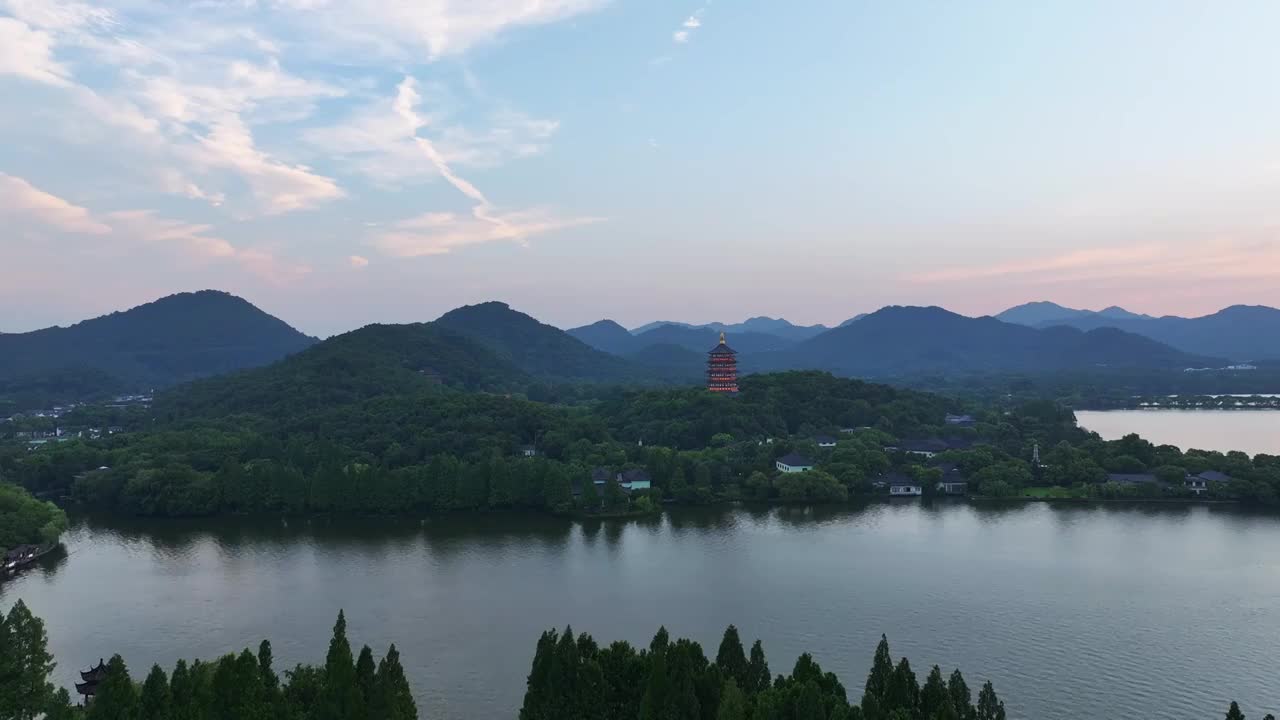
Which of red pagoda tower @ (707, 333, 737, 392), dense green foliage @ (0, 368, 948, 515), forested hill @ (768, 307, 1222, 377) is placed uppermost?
forested hill @ (768, 307, 1222, 377)

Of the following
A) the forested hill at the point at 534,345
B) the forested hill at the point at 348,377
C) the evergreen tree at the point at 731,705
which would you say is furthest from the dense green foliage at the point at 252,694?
the forested hill at the point at 534,345

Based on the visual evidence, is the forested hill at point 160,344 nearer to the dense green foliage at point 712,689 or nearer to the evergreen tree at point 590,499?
the evergreen tree at point 590,499

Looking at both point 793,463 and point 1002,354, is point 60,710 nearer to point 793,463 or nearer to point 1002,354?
point 793,463

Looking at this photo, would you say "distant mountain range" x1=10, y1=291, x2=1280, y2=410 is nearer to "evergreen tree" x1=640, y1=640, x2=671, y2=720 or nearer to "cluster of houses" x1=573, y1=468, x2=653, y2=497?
"cluster of houses" x1=573, y1=468, x2=653, y2=497

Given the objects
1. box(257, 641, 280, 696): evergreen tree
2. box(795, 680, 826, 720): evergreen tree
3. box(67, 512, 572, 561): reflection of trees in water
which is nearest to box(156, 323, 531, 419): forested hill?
box(67, 512, 572, 561): reflection of trees in water

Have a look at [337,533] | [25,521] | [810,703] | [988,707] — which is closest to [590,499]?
[337,533]

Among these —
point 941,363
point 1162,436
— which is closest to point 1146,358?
point 941,363
